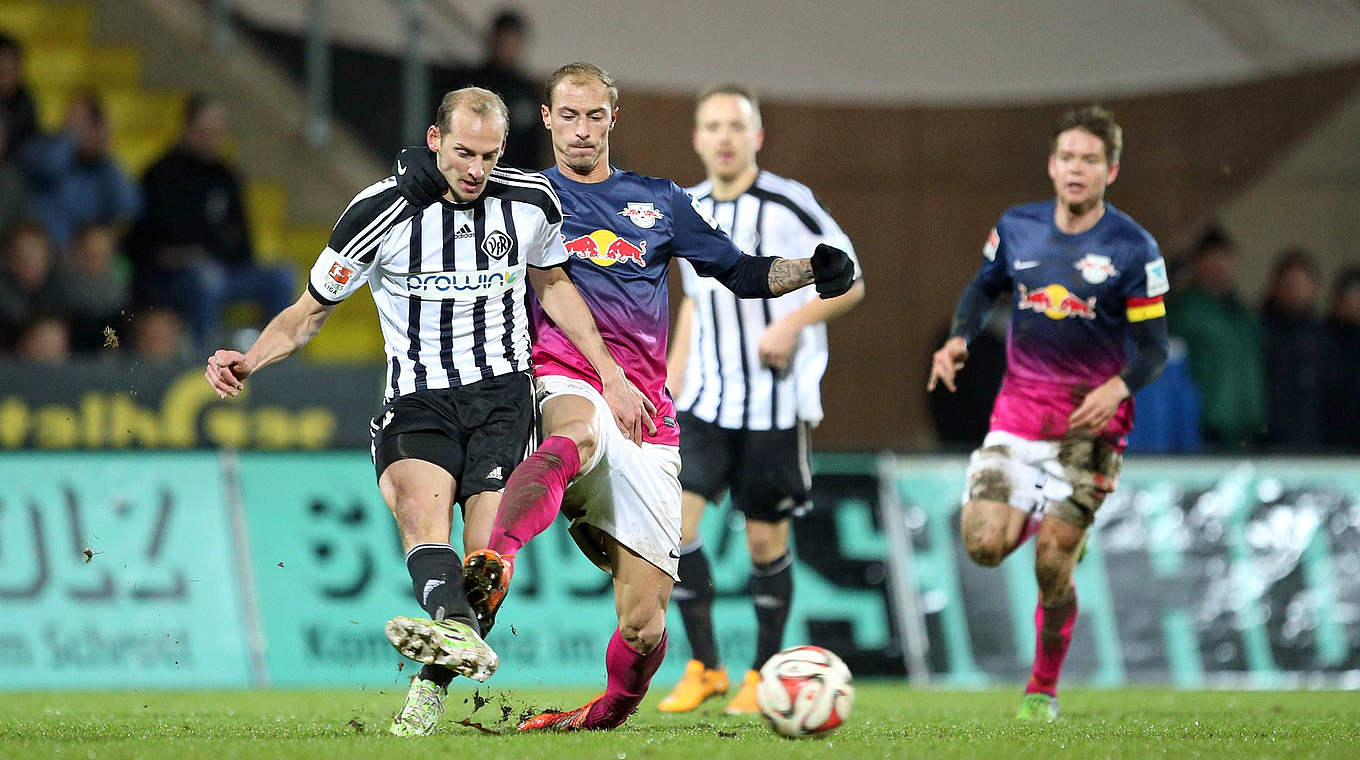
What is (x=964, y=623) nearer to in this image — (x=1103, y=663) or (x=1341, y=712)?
(x=1103, y=663)

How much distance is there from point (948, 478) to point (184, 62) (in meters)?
7.66

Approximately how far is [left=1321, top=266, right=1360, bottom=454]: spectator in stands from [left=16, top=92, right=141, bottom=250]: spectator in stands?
835 centimetres

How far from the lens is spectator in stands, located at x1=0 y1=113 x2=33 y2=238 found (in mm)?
11227

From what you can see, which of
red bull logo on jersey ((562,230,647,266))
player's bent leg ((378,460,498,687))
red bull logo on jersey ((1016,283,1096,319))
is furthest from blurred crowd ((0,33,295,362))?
red bull logo on jersey ((1016,283,1096,319))

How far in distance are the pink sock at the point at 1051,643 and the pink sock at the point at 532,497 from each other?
2.49 m

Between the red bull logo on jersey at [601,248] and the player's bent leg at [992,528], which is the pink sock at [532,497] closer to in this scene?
the red bull logo on jersey at [601,248]

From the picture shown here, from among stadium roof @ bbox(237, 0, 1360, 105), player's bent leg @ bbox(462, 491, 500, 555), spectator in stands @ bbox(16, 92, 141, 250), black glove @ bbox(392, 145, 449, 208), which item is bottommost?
player's bent leg @ bbox(462, 491, 500, 555)

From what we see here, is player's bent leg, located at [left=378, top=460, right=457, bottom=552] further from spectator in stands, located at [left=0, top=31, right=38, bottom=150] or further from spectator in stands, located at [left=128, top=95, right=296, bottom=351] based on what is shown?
spectator in stands, located at [left=0, top=31, right=38, bottom=150]

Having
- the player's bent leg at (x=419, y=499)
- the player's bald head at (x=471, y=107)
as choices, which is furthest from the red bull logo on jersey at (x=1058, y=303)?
the player's bent leg at (x=419, y=499)

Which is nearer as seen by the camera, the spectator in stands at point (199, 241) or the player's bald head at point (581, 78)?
the player's bald head at point (581, 78)

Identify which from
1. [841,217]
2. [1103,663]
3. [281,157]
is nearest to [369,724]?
[1103,663]

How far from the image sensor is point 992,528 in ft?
22.4

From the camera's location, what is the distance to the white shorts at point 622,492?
18.2ft

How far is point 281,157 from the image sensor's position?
45.7ft
